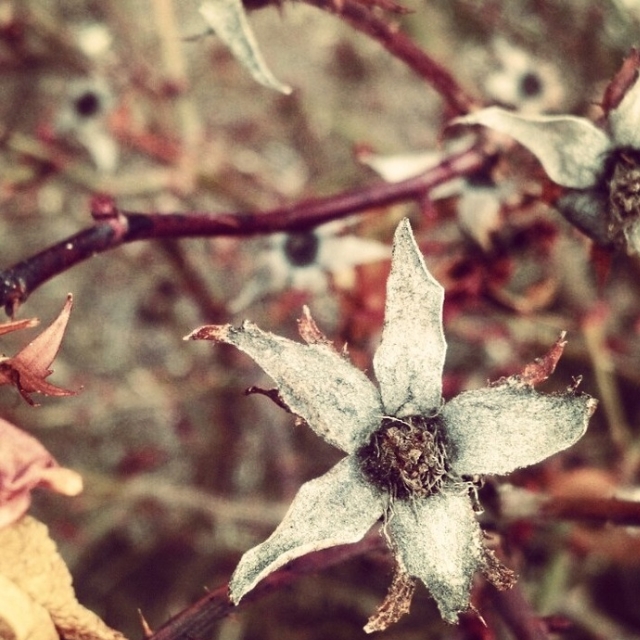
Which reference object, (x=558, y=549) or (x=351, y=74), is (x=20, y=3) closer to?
(x=351, y=74)

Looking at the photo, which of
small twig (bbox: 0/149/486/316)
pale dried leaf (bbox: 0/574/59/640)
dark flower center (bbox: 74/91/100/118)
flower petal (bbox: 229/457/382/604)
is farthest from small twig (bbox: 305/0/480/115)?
dark flower center (bbox: 74/91/100/118)

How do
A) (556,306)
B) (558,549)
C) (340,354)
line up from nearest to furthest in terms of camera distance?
1. (340,354)
2. (558,549)
3. (556,306)

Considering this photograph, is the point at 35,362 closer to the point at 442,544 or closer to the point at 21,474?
the point at 21,474

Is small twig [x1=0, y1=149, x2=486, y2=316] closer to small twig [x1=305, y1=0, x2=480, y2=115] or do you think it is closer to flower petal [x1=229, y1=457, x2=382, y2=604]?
small twig [x1=305, y1=0, x2=480, y2=115]

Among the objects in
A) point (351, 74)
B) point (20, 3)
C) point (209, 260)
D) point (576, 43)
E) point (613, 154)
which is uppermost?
point (613, 154)

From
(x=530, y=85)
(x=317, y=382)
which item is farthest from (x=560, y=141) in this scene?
(x=530, y=85)

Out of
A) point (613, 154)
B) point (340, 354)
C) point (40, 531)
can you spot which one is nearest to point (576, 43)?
point (613, 154)

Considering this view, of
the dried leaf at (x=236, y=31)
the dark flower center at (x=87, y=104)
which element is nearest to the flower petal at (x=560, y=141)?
the dried leaf at (x=236, y=31)
